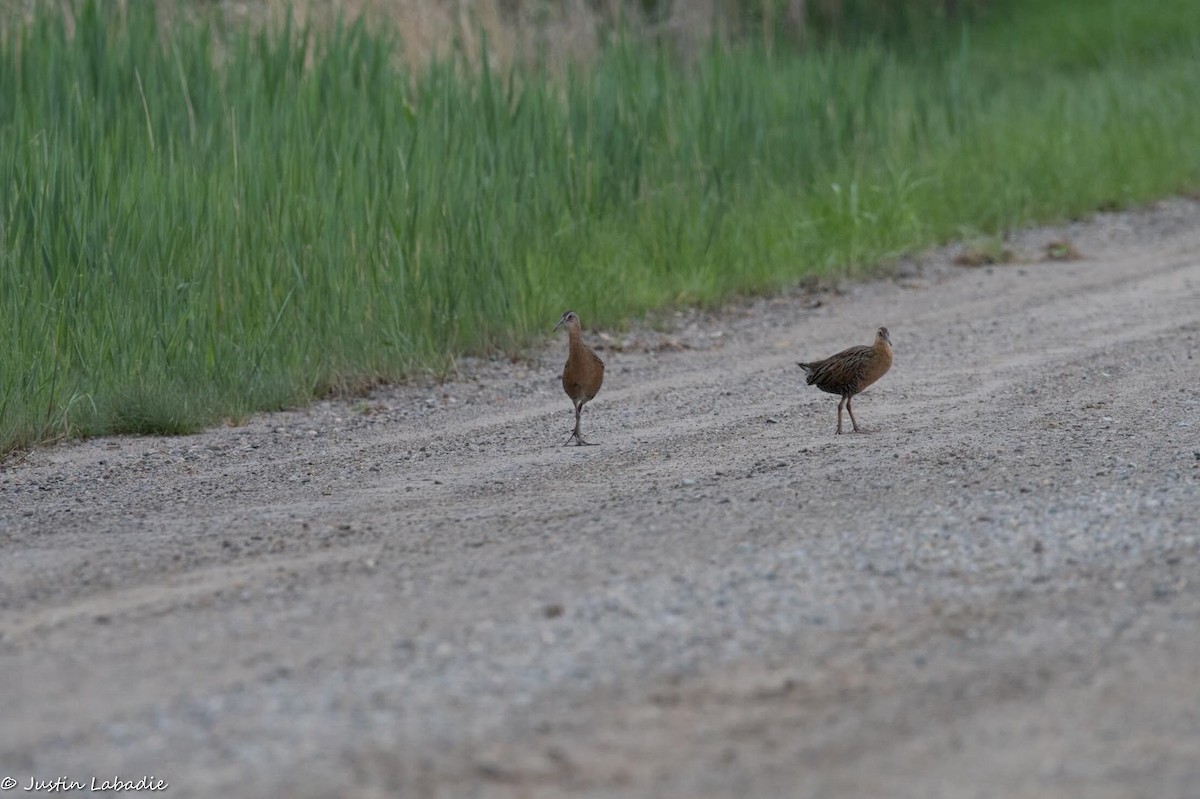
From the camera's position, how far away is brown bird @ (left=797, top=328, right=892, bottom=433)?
273 inches

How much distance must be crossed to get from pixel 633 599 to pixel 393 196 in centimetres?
521

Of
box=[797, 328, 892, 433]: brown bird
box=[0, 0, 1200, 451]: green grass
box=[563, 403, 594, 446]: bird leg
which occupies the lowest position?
box=[563, 403, 594, 446]: bird leg

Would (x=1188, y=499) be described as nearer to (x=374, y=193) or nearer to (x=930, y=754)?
(x=930, y=754)

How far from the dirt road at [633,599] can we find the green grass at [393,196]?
584 mm

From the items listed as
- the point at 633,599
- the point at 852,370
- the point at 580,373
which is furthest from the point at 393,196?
the point at 633,599

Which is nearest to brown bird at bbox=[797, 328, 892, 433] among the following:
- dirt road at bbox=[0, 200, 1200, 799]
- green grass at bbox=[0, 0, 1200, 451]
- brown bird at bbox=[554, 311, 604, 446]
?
dirt road at bbox=[0, 200, 1200, 799]

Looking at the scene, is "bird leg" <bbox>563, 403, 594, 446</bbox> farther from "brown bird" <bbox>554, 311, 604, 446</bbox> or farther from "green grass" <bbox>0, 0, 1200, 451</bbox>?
"green grass" <bbox>0, 0, 1200, 451</bbox>

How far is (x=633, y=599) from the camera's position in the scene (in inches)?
177

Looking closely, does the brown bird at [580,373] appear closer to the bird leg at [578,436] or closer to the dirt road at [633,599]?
the bird leg at [578,436]

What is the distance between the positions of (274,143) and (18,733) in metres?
6.34

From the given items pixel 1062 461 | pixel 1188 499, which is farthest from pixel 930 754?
pixel 1062 461

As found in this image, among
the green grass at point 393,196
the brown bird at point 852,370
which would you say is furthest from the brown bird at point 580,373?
the green grass at point 393,196

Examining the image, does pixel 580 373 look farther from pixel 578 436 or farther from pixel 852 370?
pixel 852 370

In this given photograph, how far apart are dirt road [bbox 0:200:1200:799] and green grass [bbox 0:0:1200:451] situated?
584mm
